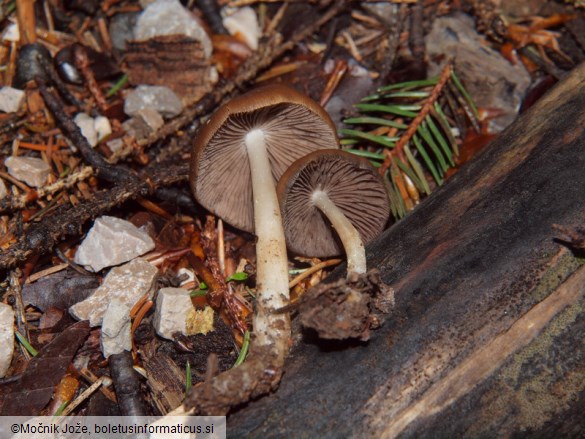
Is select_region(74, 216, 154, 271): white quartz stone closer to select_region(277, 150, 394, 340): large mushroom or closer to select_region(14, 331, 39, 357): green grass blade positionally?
select_region(14, 331, 39, 357): green grass blade

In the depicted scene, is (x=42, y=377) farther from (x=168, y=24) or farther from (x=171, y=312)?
(x=168, y=24)

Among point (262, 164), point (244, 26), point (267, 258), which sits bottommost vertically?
point (267, 258)

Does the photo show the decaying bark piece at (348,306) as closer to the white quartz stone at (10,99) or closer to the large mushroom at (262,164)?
the large mushroom at (262,164)

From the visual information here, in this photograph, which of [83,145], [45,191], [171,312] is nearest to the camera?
[171,312]

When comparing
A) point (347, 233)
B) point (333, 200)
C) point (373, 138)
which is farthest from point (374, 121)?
point (347, 233)

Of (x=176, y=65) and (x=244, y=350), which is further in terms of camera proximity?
(x=176, y=65)

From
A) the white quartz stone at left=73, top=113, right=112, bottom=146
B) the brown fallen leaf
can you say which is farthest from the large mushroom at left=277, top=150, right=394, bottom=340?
the white quartz stone at left=73, top=113, right=112, bottom=146

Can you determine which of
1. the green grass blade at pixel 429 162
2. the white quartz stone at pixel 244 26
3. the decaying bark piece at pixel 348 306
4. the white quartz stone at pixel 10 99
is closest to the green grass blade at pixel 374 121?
the green grass blade at pixel 429 162
